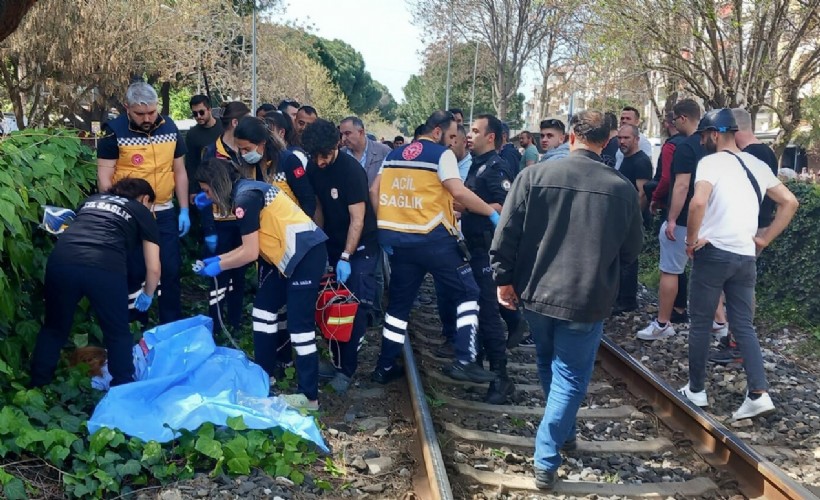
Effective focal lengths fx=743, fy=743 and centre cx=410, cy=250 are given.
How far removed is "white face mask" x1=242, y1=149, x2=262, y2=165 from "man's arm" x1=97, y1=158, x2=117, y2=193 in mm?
1321

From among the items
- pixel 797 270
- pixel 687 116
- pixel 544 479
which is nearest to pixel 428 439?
pixel 544 479

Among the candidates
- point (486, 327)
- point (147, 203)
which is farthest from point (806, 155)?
point (147, 203)

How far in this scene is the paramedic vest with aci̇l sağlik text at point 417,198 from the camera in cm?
568

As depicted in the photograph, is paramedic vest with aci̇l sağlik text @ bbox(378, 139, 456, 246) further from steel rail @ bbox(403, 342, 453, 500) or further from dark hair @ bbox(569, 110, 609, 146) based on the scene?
dark hair @ bbox(569, 110, 609, 146)

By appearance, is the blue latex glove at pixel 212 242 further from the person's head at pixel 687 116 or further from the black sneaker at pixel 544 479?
the person's head at pixel 687 116

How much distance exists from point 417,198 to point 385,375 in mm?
1478

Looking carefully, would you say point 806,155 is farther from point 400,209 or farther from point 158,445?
point 158,445

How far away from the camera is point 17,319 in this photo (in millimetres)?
5059

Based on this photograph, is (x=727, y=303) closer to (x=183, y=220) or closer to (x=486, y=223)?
(x=486, y=223)

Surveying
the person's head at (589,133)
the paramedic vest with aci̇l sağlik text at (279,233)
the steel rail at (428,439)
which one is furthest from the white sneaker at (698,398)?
the paramedic vest with aci̇l sağlik text at (279,233)

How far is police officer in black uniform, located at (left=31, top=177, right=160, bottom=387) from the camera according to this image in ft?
15.0

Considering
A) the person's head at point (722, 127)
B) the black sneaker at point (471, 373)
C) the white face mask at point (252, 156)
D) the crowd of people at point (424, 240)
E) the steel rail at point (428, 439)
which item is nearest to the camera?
the steel rail at point (428, 439)

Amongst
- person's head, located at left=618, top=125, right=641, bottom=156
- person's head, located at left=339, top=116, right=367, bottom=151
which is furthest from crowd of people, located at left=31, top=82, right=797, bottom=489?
person's head, located at left=618, top=125, right=641, bottom=156

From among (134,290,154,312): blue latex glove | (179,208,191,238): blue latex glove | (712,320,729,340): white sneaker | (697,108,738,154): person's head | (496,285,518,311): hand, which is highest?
(697,108,738,154): person's head
